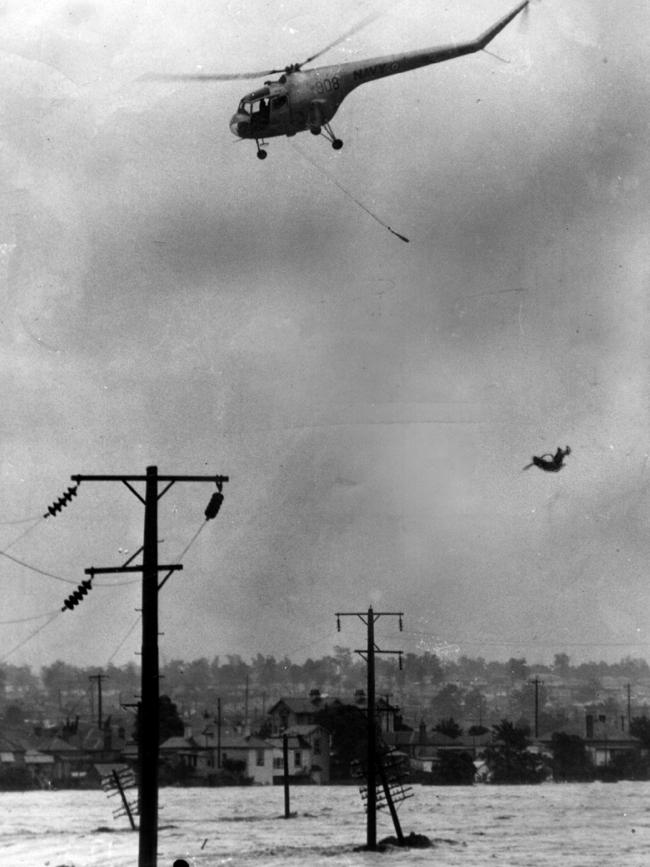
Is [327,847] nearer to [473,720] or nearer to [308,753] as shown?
[308,753]

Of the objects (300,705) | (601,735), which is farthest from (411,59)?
(601,735)

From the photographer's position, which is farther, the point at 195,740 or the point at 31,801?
the point at 195,740

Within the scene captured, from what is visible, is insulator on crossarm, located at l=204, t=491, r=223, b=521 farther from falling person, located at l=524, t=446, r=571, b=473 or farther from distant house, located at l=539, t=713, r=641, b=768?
distant house, located at l=539, t=713, r=641, b=768

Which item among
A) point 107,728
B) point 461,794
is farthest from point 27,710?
point 461,794

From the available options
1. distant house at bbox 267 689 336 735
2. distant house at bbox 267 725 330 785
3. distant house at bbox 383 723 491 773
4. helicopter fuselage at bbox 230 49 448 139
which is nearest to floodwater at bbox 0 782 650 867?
distant house at bbox 267 725 330 785

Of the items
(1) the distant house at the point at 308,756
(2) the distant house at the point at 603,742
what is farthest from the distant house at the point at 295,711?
(2) the distant house at the point at 603,742

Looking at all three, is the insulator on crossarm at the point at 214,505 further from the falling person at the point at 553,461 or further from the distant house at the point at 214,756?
the distant house at the point at 214,756
